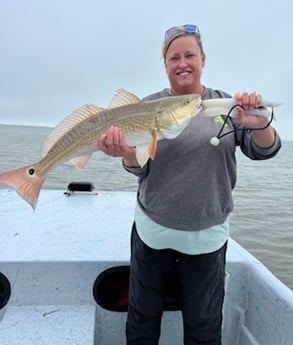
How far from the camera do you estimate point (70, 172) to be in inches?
674

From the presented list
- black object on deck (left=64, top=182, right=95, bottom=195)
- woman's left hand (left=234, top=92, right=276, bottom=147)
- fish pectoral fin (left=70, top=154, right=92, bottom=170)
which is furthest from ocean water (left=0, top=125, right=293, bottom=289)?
woman's left hand (left=234, top=92, right=276, bottom=147)

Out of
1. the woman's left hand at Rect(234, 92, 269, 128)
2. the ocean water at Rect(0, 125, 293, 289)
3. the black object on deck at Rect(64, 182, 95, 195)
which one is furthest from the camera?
the ocean water at Rect(0, 125, 293, 289)

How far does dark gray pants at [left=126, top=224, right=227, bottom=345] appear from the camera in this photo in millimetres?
2150

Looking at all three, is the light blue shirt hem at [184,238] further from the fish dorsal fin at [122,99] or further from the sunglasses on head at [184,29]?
the sunglasses on head at [184,29]

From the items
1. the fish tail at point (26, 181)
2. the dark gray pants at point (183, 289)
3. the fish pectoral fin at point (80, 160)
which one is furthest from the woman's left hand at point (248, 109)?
the fish tail at point (26, 181)

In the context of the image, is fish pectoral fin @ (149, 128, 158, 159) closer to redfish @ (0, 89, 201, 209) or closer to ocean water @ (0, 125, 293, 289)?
redfish @ (0, 89, 201, 209)

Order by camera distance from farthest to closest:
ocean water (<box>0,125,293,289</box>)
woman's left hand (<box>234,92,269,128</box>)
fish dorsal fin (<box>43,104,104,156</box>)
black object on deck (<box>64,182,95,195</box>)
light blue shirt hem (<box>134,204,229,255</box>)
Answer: ocean water (<box>0,125,293,289</box>)
black object on deck (<box>64,182,95,195</box>)
fish dorsal fin (<box>43,104,104,156</box>)
light blue shirt hem (<box>134,204,229,255</box>)
woman's left hand (<box>234,92,269,128</box>)

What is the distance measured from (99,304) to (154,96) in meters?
1.55

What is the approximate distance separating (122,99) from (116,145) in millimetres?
336

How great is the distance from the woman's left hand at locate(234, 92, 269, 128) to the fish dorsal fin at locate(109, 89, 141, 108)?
24.4 inches

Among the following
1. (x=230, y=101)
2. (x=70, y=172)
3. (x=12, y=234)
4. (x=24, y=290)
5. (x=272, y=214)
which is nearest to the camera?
(x=230, y=101)

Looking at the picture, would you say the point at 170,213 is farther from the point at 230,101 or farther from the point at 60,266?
the point at 60,266

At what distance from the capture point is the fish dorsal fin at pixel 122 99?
2.26 m

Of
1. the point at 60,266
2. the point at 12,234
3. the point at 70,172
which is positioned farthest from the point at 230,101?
the point at 70,172
